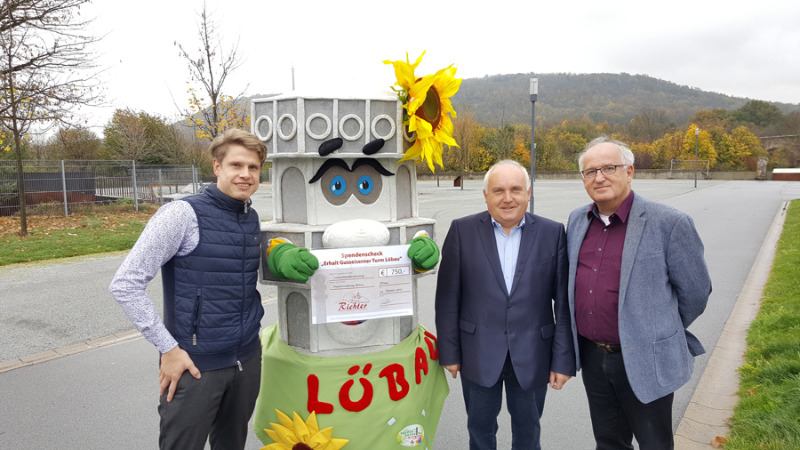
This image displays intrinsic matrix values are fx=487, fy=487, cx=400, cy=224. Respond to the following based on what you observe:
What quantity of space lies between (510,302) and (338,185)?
1.18 meters

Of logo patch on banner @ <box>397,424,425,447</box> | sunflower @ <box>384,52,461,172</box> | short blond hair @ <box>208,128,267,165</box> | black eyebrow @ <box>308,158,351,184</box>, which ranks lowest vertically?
logo patch on banner @ <box>397,424,425,447</box>

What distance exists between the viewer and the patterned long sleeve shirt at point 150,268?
6.64 ft

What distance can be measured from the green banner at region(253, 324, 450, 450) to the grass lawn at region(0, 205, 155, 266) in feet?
29.3

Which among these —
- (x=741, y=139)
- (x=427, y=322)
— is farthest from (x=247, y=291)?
(x=741, y=139)

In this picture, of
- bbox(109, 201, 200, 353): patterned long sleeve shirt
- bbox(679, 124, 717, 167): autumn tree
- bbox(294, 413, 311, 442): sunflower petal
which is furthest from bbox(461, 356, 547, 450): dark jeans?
bbox(679, 124, 717, 167): autumn tree

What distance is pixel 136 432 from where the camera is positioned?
3.52 metres

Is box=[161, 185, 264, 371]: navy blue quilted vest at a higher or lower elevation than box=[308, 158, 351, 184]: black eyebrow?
lower

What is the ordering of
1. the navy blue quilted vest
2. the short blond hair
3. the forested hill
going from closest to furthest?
1. the navy blue quilted vest
2. the short blond hair
3. the forested hill

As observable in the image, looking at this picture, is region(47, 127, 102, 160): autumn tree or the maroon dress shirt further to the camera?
region(47, 127, 102, 160): autumn tree

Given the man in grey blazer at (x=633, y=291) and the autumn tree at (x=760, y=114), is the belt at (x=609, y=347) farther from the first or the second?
the autumn tree at (x=760, y=114)

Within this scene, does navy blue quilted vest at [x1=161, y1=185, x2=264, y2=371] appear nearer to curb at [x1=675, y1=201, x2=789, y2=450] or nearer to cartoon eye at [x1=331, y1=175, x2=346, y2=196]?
cartoon eye at [x1=331, y1=175, x2=346, y2=196]

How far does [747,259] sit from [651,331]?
30.6 feet

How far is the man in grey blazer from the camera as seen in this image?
2.33 metres

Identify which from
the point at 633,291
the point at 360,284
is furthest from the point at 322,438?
the point at 633,291
